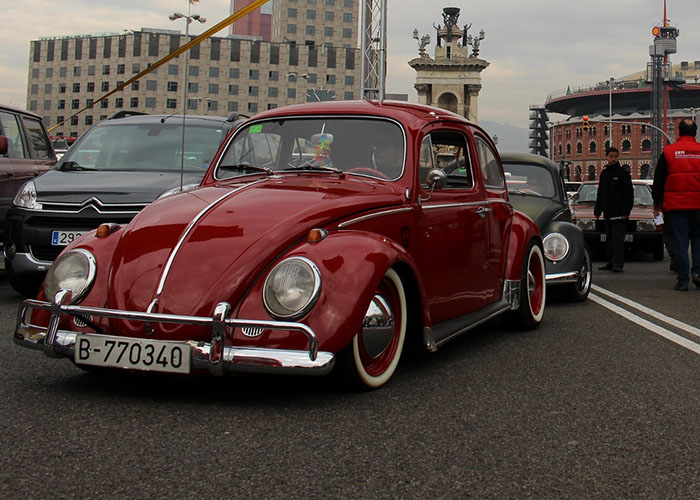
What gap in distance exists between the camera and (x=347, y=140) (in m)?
5.17

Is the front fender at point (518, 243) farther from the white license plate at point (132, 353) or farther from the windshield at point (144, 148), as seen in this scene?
the windshield at point (144, 148)

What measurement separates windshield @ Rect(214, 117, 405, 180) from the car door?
221 millimetres

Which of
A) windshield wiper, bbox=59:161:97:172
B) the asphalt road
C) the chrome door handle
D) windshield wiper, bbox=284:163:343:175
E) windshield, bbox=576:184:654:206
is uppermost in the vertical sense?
windshield, bbox=576:184:654:206

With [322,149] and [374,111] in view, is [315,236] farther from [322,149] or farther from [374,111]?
[374,111]

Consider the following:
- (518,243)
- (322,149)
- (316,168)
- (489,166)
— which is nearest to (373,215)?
(316,168)

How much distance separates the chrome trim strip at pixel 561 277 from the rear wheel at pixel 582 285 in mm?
110

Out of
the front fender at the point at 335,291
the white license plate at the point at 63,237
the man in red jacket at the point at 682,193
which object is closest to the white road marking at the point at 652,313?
the man in red jacket at the point at 682,193

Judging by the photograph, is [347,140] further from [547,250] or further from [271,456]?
[547,250]

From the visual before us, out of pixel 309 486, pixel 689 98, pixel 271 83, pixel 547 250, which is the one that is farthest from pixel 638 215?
pixel 689 98

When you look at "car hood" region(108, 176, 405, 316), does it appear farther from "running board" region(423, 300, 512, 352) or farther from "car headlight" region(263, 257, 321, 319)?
"running board" region(423, 300, 512, 352)

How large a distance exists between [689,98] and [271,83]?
200 feet

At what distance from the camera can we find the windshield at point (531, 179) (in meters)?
10.0

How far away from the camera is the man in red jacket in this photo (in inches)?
385

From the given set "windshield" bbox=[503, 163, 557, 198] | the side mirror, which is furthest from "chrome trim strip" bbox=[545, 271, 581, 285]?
the side mirror
